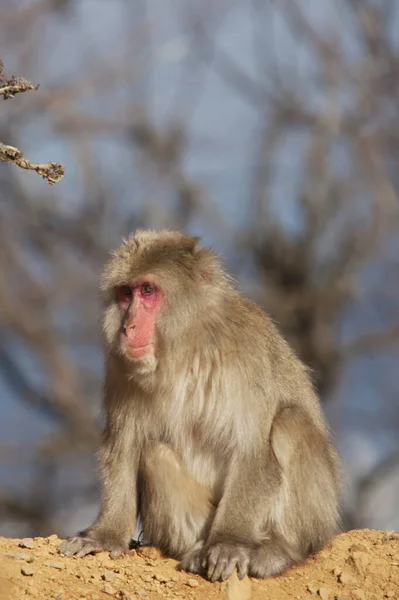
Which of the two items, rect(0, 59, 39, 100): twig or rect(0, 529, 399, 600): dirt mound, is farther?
rect(0, 529, 399, 600): dirt mound

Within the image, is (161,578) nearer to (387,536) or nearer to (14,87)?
(387,536)

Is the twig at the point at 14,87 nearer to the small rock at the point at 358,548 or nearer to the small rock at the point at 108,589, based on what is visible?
the small rock at the point at 108,589

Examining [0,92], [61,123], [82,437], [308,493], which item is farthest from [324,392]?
[0,92]

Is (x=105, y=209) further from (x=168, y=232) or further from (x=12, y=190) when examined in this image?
(x=168, y=232)

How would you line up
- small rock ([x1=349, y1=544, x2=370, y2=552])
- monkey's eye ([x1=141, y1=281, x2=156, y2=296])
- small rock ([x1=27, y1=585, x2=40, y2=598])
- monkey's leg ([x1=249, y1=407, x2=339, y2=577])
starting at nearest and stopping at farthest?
small rock ([x1=27, y1=585, x2=40, y2=598]) < monkey's eye ([x1=141, y1=281, x2=156, y2=296]) < monkey's leg ([x1=249, y1=407, x2=339, y2=577]) < small rock ([x1=349, y1=544, x2=370, y2=552])

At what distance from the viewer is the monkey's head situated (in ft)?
17.3

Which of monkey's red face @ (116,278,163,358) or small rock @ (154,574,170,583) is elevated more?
monkey's red face @ (116,278,163,358)

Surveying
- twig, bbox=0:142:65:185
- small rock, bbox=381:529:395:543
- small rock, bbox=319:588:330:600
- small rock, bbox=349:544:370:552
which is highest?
twig, bbox=0:142:65:185

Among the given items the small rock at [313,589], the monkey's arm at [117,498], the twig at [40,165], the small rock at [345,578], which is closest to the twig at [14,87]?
the twig at [40,165]

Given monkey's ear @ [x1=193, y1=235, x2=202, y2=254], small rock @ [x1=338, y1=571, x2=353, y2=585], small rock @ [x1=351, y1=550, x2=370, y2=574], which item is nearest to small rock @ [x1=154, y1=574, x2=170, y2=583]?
small rock @ [x1=338, y1=571, x2=353, y2=585]

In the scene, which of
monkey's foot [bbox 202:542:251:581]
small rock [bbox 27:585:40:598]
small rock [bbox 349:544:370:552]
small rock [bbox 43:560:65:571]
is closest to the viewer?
small rock [bbox 27:585:40:598]

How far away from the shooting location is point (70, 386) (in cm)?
1496

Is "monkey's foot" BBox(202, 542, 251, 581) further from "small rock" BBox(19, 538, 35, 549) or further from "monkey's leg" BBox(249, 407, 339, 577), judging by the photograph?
"small rock" BBox(19, 538, 35, 549)

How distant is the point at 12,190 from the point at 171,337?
11159mm
